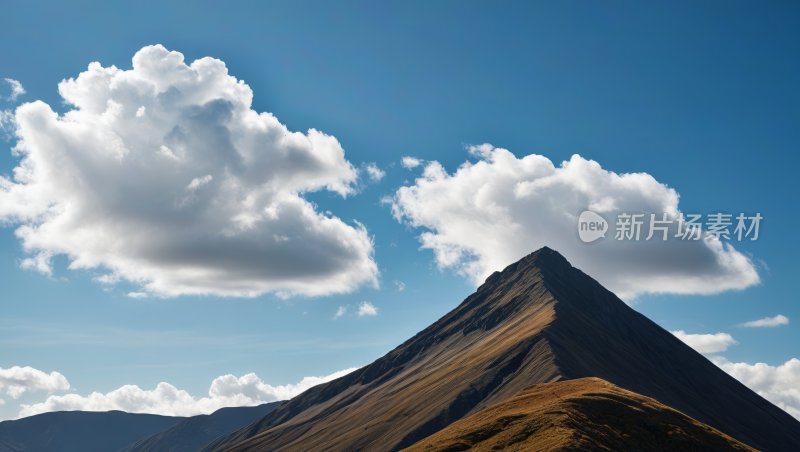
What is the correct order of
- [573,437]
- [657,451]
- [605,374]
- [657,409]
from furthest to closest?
[605,374]
[657,409]
[657,451]
[573,437]

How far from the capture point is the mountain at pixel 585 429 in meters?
75.0

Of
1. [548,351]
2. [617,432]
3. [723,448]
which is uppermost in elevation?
[548,351]

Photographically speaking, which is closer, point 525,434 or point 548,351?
point 525,434

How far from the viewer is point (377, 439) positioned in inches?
7407

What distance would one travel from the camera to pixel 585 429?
253 feet

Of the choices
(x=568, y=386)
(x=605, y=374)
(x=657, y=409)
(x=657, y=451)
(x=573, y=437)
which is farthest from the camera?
(x=605, y=374)

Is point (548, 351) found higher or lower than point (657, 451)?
higher

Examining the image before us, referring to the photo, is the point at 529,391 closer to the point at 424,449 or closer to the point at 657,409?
the point at 657,409

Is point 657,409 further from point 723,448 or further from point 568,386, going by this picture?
point 568,386

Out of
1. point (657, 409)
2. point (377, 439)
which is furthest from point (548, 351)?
point (657, 409)

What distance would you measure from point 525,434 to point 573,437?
7.15m

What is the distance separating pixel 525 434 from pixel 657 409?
86.0 feet

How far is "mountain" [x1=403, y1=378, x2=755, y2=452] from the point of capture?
7500 cm

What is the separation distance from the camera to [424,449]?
8244 centimetres
